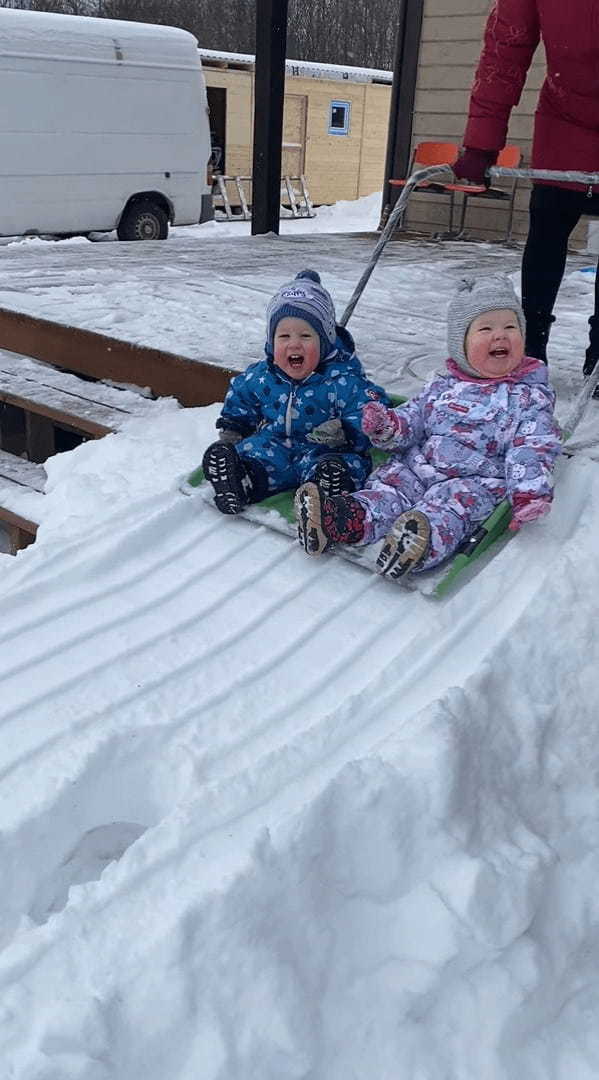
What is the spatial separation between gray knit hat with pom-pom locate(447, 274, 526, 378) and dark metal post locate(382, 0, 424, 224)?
6.82 m

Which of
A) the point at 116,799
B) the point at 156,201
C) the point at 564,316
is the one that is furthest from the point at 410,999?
the point at 156,201

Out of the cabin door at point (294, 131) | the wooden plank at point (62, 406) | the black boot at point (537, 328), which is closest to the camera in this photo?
the black boot at point (537, 328)

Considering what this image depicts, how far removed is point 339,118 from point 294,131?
125 cm

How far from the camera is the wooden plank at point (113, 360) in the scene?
155 inches

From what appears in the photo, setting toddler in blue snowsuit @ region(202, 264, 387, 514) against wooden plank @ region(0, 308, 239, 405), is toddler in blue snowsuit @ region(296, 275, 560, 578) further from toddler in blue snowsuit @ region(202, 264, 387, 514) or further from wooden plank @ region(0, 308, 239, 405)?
wooden plank @ region(0, 308, 239, 405)

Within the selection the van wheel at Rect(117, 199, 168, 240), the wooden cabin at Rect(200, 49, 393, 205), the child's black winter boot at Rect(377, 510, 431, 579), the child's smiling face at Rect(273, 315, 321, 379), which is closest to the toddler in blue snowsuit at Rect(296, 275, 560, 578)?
the child's black winter boot at Rect(377, 510, 431, 579)

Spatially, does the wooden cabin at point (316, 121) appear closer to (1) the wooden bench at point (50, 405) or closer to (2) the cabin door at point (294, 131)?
(2) the cabin door at point (294, 131)

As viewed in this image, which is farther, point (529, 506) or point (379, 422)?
point (379, 422)

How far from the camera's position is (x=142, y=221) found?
12250 mm

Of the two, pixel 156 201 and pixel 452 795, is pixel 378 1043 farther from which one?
pixel 156 201

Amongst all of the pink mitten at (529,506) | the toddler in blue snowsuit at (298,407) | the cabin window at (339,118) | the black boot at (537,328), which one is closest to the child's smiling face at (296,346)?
the toddler in blue snowsuit at (298,407)

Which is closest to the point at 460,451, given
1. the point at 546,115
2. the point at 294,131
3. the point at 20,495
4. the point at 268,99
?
the point at 546,115

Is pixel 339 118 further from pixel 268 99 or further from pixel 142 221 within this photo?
pixel 268 99

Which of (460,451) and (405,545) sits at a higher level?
(460,451)
